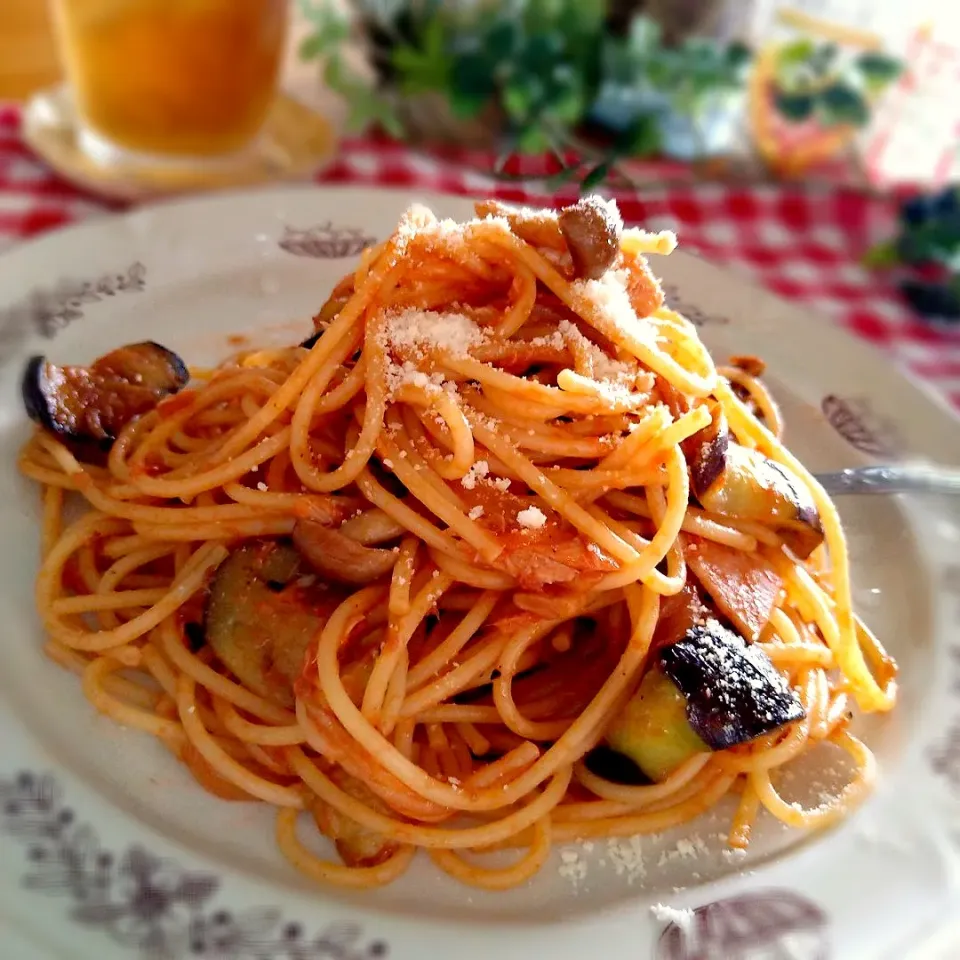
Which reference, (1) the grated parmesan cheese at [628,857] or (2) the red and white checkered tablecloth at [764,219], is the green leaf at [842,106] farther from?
(1) the grated parmesan cheese at [628,857]

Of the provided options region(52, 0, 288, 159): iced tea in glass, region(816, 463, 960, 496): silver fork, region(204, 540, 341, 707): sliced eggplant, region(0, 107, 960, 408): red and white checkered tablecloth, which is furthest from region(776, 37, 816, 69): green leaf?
region(204, 540, 341, 707): sliced eggplant

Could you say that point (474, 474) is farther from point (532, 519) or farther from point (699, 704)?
point (699, 704)

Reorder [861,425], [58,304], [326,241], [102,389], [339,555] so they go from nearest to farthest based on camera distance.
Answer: [339,555]
[102,389]
[58,304]
[861,425]
[326,241]

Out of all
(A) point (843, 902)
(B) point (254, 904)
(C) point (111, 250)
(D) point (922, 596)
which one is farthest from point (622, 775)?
(C) point (111, 250)

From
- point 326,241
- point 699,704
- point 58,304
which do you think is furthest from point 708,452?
point 58,304

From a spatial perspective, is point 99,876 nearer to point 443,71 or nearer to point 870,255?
point 443,71

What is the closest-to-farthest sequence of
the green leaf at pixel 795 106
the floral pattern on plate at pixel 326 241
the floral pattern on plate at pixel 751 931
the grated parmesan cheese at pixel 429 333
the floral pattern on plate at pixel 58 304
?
the floral pattern on plate at pixel 751 931 < the grated parmesan cheese at pixel 429 333 < the floral pattern on plate at pixel 58 304 < the floral pattern on plate at pixel 326 241 < the green leaf at pixel 795 106

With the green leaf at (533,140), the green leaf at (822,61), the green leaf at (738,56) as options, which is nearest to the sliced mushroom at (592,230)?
the green leaf at (533,140)
